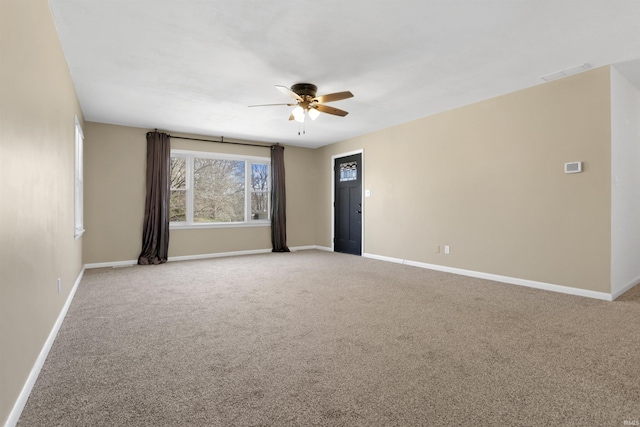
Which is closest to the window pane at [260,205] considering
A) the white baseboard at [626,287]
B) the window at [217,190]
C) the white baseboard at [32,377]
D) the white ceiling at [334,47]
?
the window at [217,190]

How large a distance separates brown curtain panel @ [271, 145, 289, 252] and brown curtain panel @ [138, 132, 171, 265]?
224 cm

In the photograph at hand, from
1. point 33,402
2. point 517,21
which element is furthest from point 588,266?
point 33,402

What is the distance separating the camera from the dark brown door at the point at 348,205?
7.11m

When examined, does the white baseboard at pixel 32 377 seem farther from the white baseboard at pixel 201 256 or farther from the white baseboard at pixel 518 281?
the white baseboard at pixel 518 281

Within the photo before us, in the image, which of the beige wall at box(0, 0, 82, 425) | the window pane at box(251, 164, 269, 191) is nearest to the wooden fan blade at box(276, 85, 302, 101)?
the beige wall at box(0, 0, 82, 425)

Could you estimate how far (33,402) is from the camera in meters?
1.77

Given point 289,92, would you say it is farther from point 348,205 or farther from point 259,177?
point 259,177

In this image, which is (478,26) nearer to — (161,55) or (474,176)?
(474,176)

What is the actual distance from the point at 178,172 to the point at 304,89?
152 inches

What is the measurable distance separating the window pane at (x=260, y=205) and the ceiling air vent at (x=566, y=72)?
5.59m

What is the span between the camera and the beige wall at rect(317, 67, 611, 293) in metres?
3.77

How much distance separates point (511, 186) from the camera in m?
4.50

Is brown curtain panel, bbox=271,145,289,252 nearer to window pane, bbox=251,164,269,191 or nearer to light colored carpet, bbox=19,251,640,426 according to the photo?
window pane, bbox=251,164,269,191

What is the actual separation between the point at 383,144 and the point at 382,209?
1.25 metres
